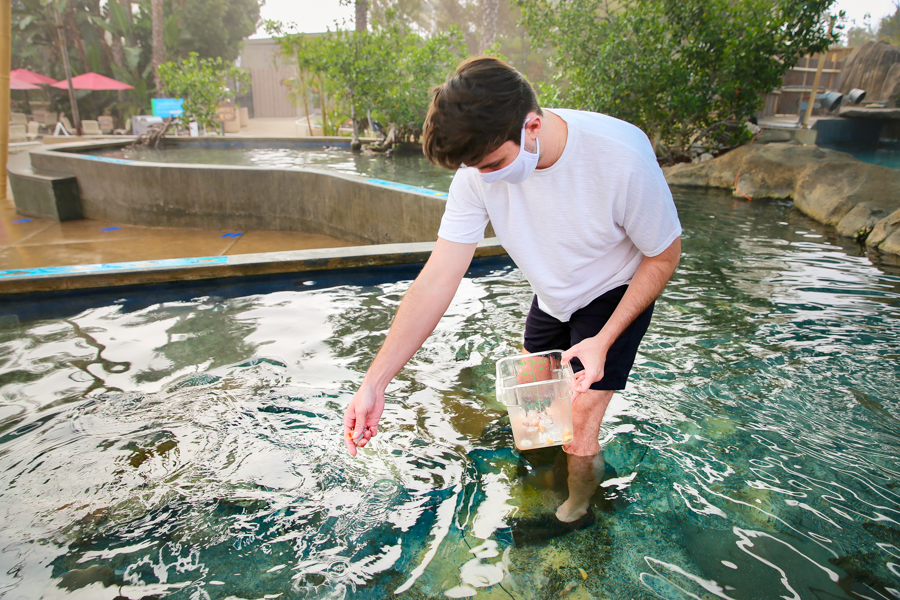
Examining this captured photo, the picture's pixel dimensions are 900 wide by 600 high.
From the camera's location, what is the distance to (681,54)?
33.9 feet

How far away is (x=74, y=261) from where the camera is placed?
662 centimetres

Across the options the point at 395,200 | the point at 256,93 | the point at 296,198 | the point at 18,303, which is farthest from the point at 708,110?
the point at 256,93

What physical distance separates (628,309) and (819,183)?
319 inches

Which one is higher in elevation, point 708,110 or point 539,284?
point 708,110

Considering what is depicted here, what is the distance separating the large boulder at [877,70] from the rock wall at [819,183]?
451 inches

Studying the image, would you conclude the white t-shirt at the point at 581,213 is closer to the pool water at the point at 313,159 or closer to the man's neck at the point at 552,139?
the man's neck at the point at 552,139

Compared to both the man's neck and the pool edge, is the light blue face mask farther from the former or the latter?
the pool edge

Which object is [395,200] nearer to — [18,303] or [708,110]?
[18,303]

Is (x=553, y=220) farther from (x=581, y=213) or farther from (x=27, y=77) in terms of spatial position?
(x=27, y=77)

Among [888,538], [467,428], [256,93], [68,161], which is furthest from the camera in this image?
[256,93]

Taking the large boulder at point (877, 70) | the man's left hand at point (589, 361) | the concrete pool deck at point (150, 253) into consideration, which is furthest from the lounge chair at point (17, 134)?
the large boulder at point (877, 70)

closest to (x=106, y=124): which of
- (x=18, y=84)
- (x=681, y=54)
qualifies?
(x=18, y=84)

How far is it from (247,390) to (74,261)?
4956mm

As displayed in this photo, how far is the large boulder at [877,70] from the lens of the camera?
57.8ft
